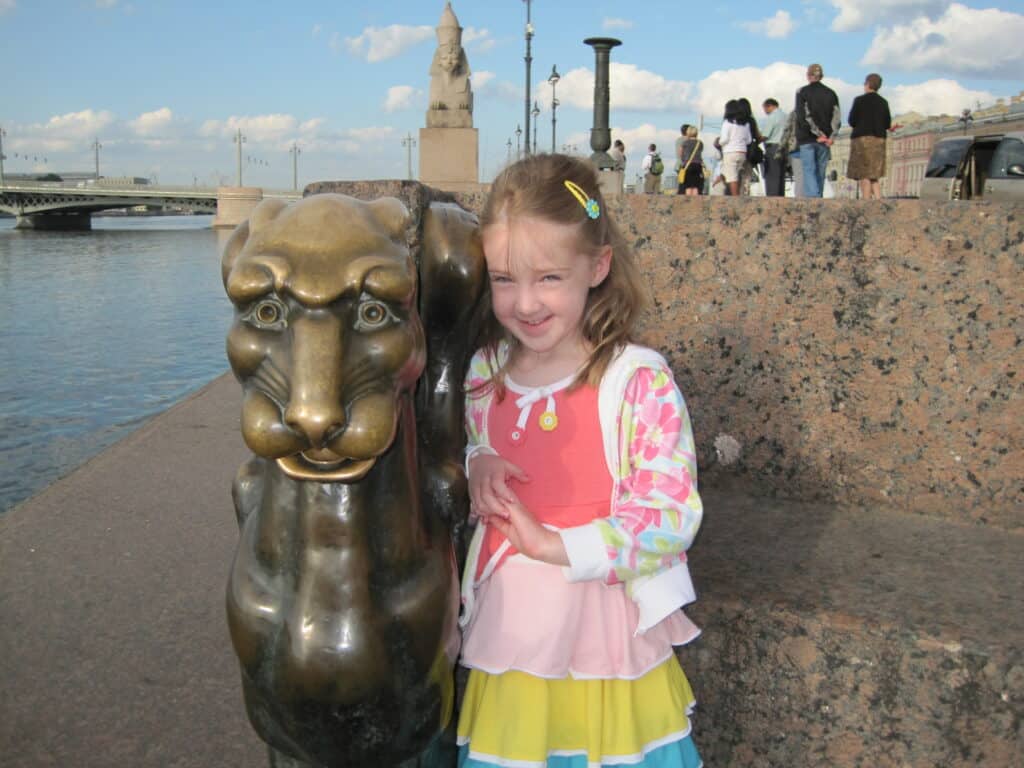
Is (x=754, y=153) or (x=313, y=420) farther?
(x=754, y=153)

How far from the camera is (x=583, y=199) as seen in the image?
145 centimetres

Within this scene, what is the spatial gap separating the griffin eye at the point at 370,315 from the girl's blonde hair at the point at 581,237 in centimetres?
40

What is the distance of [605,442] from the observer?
1489mm

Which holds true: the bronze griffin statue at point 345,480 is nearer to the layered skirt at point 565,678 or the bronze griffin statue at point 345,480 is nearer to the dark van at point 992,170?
the layered skirt at point 565,678

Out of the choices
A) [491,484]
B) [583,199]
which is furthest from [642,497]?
[583,199]

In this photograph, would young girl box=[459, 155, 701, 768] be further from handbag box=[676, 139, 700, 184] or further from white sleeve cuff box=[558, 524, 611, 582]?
handbag box=[676, 139, 700, 184]

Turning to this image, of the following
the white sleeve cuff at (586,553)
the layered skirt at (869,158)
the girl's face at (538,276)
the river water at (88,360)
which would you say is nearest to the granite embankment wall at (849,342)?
the girl's face at (538,276)

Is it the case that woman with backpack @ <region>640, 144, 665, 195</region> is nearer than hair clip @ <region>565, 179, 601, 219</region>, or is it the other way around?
hair clip @ <region>565, 179, 601, 219</region>

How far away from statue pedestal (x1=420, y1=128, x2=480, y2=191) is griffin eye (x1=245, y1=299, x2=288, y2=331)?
15.8 meters

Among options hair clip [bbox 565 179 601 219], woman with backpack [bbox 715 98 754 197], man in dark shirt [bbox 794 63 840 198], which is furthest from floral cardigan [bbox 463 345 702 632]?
woman with backpack [bbox 715 98 754 197]

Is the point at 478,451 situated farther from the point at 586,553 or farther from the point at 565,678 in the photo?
the point at 565,678

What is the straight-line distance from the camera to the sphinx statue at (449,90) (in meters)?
17.0

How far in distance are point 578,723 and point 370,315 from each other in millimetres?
838

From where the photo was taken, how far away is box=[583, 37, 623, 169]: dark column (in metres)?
14.6
